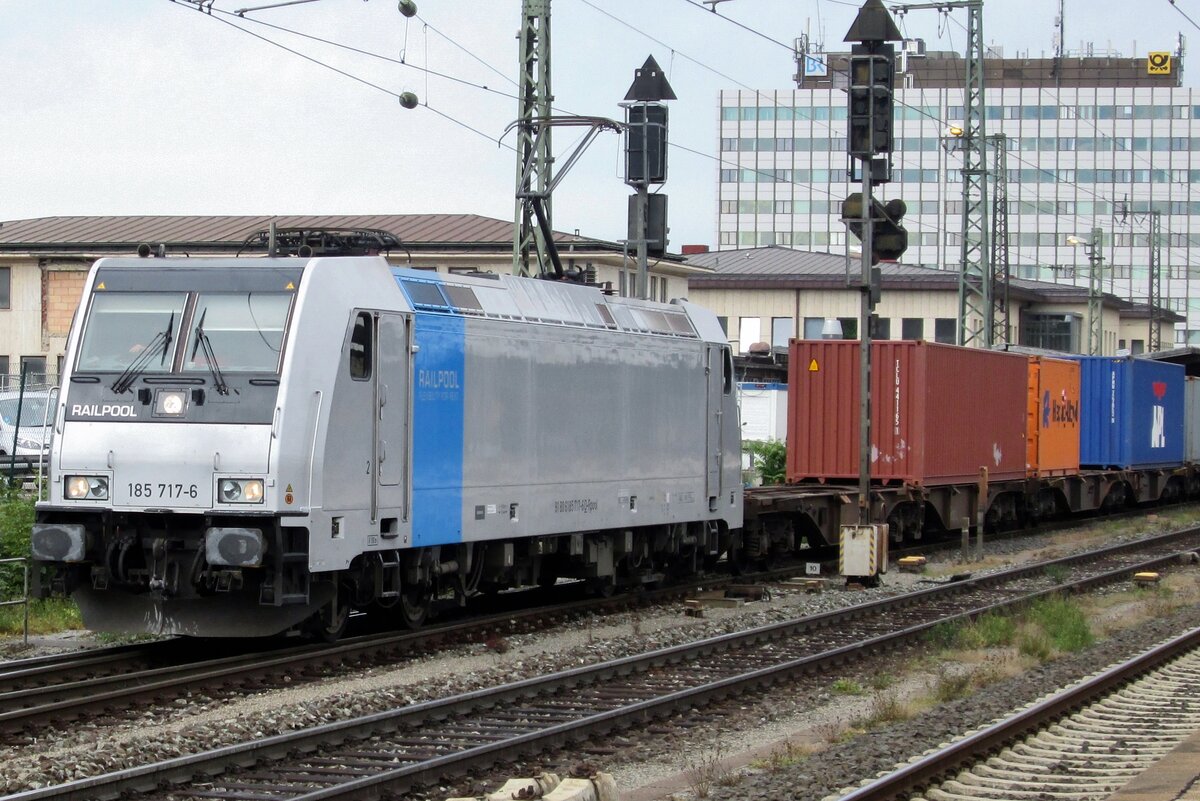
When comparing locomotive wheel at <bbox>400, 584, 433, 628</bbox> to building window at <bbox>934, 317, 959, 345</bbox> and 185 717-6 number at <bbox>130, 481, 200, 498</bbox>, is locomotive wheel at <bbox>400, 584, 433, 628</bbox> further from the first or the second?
building window at <bbox>934, 317, 959, 345</bbox>

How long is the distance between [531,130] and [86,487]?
10.7m

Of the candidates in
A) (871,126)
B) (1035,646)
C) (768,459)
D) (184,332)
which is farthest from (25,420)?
(1035,646)

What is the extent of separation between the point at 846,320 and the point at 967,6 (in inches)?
1022

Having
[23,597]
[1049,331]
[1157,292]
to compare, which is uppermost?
[1157,292]

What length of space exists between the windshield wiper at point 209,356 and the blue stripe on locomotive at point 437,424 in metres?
1.82

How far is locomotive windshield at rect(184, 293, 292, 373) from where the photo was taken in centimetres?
1316

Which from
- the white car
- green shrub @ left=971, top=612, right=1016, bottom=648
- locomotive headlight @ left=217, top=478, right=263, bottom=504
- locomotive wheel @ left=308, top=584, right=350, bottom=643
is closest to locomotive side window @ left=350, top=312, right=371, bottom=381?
locomotive headlight @ left=217, top=478, right=263, bottom=504

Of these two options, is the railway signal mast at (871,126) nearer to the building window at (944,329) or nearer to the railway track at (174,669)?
the railway track at (174,669)

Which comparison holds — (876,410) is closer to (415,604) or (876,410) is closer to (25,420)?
(415,604)

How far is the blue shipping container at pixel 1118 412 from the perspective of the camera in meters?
35.3

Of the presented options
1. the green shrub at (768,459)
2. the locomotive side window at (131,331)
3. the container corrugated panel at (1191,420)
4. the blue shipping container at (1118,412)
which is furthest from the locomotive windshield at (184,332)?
the container corrugated panel at (1191,420)

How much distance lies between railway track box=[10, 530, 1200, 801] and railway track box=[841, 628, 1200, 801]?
2242mm

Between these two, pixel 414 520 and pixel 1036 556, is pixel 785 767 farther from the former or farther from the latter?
pixel 1036 556

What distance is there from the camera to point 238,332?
13.3 m
